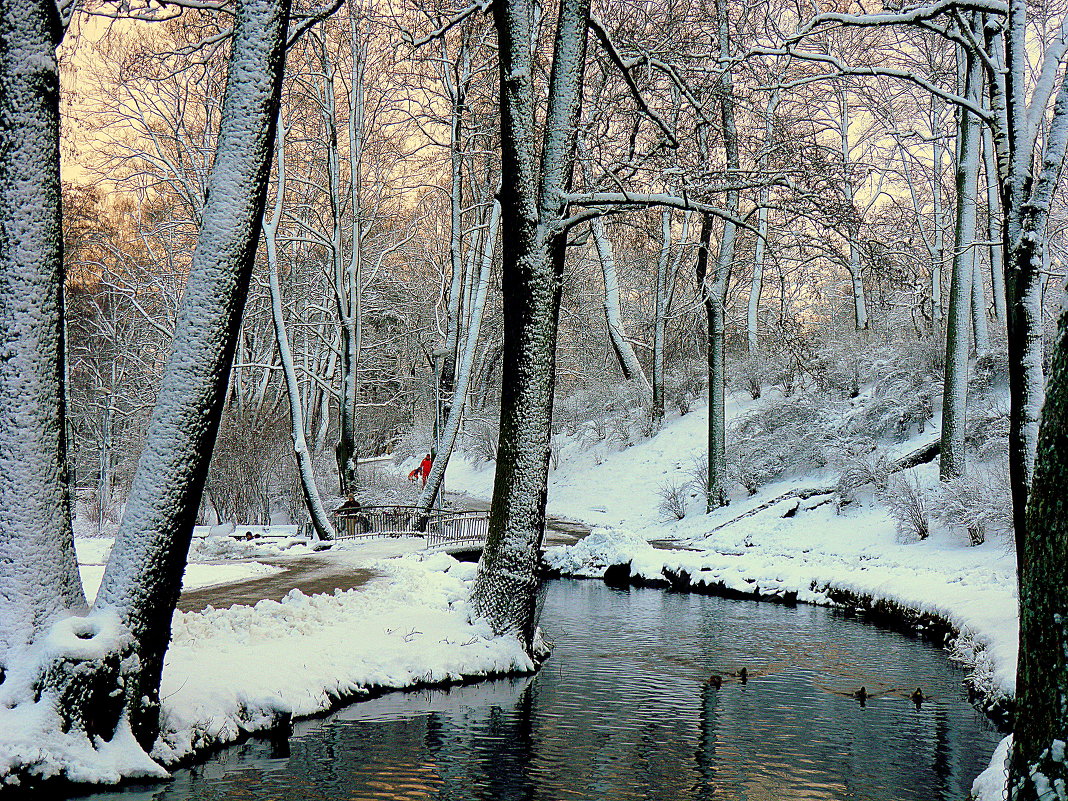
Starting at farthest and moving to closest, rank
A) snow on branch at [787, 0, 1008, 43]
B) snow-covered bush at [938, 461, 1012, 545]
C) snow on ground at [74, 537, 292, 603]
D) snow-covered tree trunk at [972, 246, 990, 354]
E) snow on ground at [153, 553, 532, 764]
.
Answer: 1. snow-covered tree trunk at [972, 246, 990, 354]
2. snow-covered bush at [938, 461, 1012, 545]
3. snow on ground at [74, 537, 292, 603]
4. snow on branch at [787, 0, 1008, 43]
5. snow on ground at [153, 553, 532, 764]

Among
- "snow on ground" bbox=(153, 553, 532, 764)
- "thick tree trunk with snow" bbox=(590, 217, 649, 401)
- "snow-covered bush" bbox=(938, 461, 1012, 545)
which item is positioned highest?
"thick tree trunk with snow" bbox=(590, 217, 649, 401)

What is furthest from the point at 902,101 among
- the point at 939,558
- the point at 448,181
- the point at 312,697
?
the point at 312,697

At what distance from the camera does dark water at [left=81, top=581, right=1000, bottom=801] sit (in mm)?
6203

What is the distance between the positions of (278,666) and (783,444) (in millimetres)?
17905

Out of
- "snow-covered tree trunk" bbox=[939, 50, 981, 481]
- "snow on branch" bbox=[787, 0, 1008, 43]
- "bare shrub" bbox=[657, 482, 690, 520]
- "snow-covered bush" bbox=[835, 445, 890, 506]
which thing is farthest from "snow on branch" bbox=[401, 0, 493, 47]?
"bare shrub" bbox=[657, 482, 690, 520]

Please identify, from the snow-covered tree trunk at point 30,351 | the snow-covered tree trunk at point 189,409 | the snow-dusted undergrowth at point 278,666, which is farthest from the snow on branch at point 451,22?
the snow-dusted undergrowth at point 278,666

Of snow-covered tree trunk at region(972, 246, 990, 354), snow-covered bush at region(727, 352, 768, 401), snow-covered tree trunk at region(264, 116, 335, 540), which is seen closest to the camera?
snow-covered tree trunk at region(264, 116, 335, 540)

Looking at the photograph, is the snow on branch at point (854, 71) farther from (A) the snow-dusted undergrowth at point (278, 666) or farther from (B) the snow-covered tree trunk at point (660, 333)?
(B) the snow-covered tree trunk at point (660, 333)

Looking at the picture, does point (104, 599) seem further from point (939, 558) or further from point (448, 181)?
point (448, 181)

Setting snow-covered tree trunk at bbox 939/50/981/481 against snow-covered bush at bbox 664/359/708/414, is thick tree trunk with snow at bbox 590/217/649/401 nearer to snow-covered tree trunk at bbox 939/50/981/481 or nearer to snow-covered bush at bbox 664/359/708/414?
snow-covered tree trunk at bbox 939/50/981/481

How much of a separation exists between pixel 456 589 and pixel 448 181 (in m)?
14.2

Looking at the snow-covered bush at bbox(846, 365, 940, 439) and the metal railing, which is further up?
the snow-covered bush at bbox(846, 365, 940, 439)

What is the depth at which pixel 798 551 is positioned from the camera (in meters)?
17.8

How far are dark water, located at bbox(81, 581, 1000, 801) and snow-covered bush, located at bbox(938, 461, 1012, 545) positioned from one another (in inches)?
143
